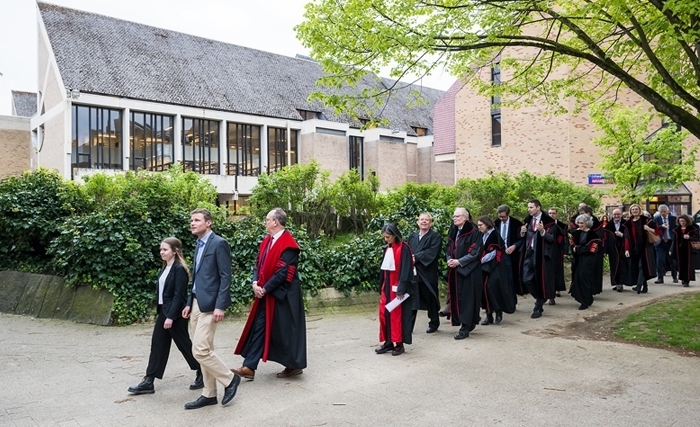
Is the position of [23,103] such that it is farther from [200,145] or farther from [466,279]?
[466,279]

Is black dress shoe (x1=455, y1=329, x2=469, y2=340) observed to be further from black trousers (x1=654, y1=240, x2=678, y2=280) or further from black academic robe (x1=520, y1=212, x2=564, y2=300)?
black trousers (x1=654, y1=240, x2=678, y2=280)

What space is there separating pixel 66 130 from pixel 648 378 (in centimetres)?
3563

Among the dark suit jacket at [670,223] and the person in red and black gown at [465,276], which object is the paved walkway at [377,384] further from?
the dark suit jacket at [670,223]

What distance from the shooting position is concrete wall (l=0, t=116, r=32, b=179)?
4397 centimetres

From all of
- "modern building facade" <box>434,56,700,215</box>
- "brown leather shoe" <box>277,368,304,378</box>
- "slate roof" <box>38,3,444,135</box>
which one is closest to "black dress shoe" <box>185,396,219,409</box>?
"brown leather shoe" <box>277,368,304,378</box>

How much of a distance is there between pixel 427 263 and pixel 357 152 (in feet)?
140

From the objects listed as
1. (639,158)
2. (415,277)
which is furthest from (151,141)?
(415,277)

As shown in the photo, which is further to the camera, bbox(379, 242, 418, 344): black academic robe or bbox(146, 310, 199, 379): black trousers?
bbox(379, 242, 418, 344): black academic robe

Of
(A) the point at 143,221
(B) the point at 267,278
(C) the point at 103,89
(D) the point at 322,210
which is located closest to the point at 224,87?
(C) the point at 103,89

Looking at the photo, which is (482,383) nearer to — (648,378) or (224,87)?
(648,378)

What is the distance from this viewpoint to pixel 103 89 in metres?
35.7

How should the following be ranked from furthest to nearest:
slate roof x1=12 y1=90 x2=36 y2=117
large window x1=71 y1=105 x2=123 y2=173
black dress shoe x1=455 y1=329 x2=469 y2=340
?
slate roof x1=12 y1=90 x2=36 y2=117 < large window x1=71 y1=105 x2=123 y2=173 < black dress shoe x1=455 y1=329 x2=469 y2=340

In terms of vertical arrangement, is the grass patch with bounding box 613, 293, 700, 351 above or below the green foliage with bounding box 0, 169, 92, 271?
below

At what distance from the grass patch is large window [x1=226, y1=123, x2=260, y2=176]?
1399 inches
